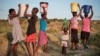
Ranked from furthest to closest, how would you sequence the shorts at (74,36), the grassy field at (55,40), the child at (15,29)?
the shorts at (74,36) → the grassy field at (55,40) → the child at (15,29)

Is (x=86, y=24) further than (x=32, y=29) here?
Yes

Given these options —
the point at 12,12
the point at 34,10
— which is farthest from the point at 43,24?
the point at 12,12

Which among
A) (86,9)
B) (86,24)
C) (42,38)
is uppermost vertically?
(86,9)

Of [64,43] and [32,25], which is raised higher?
[32,25]

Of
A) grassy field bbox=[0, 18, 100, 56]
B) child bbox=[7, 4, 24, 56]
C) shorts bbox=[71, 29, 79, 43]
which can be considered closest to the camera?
child bbox=[7, 4, 24, 56]

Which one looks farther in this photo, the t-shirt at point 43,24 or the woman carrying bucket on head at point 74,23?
the woman carrying bucket on head at point 74,23

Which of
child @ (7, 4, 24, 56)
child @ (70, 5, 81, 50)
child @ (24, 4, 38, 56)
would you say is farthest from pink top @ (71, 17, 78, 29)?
child @ (7, 4, 24, 56)

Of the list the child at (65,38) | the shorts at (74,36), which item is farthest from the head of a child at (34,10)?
the shorts at (74,36)

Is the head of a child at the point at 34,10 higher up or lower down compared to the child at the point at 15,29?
higher up

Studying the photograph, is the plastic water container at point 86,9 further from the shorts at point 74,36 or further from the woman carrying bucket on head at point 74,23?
the shorts at point 74,36

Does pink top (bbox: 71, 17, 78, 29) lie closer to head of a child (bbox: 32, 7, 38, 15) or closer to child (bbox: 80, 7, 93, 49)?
child (bbox: 80, 7, 93, 49)

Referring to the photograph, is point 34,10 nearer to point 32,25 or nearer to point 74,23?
point 32,25

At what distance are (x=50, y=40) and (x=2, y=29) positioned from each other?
0.69 m

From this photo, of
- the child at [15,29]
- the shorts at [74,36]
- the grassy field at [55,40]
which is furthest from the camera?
the shorts at [74,36]
